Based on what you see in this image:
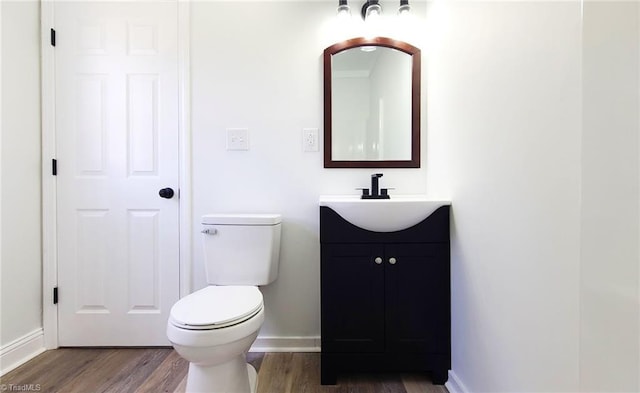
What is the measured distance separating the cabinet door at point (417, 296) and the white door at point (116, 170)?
1.21 m

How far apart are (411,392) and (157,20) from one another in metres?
2.33

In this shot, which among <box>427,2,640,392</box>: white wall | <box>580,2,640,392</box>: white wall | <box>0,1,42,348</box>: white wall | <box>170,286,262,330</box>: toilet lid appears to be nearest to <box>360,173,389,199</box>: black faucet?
<box>427,2,640,392</box>: white wall

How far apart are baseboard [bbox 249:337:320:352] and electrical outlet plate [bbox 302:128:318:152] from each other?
1091 mm

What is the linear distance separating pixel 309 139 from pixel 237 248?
72cm

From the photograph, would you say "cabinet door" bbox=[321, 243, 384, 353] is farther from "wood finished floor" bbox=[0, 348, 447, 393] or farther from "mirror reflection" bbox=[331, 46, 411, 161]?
"mirror reflection" bbox=[331, 46, 411, 161]

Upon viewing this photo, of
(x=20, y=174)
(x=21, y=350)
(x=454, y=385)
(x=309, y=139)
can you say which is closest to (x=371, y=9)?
(x=309, y=139)

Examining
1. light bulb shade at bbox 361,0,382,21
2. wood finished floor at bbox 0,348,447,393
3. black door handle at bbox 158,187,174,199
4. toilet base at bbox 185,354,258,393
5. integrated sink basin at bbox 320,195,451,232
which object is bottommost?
wood finished floor at bbox 0,348,447,393

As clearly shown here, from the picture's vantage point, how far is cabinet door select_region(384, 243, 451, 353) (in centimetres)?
130

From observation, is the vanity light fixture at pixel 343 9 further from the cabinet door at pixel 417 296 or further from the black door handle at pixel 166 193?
the black door handle at pixel 166 193

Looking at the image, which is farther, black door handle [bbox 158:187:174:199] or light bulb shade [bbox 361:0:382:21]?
black door handle [bbox 158:187:174:199]

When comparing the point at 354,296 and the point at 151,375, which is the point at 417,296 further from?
the point at 151,375

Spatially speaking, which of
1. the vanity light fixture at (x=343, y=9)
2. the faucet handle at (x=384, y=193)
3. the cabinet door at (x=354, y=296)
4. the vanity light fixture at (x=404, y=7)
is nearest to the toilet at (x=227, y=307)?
the cabinet door at (x=354, y=296)

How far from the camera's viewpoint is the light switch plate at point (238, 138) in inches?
64.9

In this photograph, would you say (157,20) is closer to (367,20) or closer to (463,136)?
(367,20)
